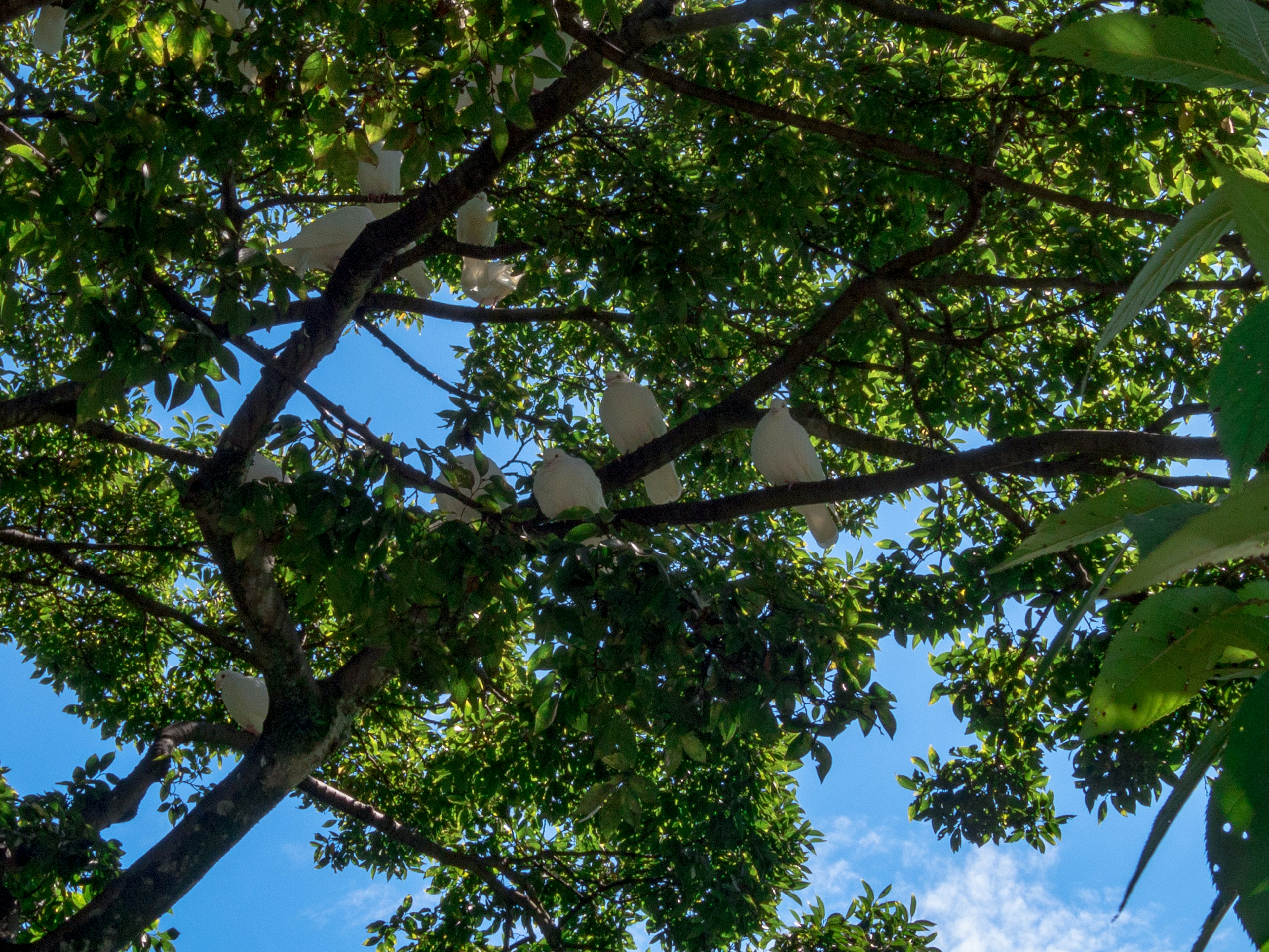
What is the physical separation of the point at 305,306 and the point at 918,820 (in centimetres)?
342

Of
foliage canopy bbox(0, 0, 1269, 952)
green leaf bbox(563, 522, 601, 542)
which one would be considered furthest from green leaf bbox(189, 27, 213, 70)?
green leaf bbox(563, 522, 601, 542)

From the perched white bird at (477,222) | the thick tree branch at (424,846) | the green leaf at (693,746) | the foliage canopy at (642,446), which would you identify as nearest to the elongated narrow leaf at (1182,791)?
the foliage canopy at (642,446)

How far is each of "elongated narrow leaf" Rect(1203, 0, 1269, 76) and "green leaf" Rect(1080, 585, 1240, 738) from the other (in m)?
0.25

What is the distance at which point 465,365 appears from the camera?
4875mm

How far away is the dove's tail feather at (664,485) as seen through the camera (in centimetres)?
350

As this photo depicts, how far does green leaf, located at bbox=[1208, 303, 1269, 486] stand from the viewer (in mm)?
335

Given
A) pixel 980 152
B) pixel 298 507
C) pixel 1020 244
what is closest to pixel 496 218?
pixel 298 507

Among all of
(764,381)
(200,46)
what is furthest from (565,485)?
(200,46)

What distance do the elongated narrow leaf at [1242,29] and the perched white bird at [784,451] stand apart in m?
2.54

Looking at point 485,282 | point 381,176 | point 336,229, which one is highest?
point 485,282

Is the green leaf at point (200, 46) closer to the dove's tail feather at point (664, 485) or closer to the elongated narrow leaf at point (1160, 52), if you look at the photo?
the dove's tail feather at point (664, 485)

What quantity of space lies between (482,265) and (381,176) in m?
0.63

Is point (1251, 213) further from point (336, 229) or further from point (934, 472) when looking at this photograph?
point (336, 229)

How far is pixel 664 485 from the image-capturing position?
3.55 m
